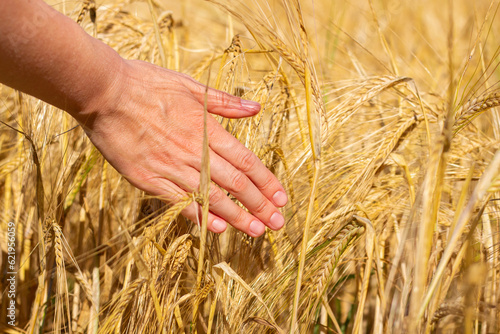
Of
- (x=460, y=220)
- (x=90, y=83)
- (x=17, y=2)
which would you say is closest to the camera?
(x=460, y=220)

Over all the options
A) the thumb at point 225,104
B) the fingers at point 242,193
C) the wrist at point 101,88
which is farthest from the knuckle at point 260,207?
the wrist at point 101,88

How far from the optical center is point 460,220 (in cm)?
49

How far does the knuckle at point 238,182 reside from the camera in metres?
0.84

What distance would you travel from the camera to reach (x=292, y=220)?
0.91m

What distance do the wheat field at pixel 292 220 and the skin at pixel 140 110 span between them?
8 cm

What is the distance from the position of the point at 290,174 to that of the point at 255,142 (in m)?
0.11

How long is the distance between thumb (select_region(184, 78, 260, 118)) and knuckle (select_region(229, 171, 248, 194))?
12 cm

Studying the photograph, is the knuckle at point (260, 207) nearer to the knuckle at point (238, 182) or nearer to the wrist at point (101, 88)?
the knuckle at point (238, 182)

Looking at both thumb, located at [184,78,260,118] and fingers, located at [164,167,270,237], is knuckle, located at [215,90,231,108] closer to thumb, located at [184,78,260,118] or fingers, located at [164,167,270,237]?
thumb, located at [184,78,260,118]

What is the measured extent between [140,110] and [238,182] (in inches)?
9.6

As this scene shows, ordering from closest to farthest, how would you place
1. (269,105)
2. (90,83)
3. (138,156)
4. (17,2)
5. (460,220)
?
(460,220), (17,2), (90,83), (138,156), (269,105)

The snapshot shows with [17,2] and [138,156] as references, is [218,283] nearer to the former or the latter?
[138,156]

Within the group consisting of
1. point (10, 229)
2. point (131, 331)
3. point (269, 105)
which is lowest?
point (131, 331)

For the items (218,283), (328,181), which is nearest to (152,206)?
(218,283)
